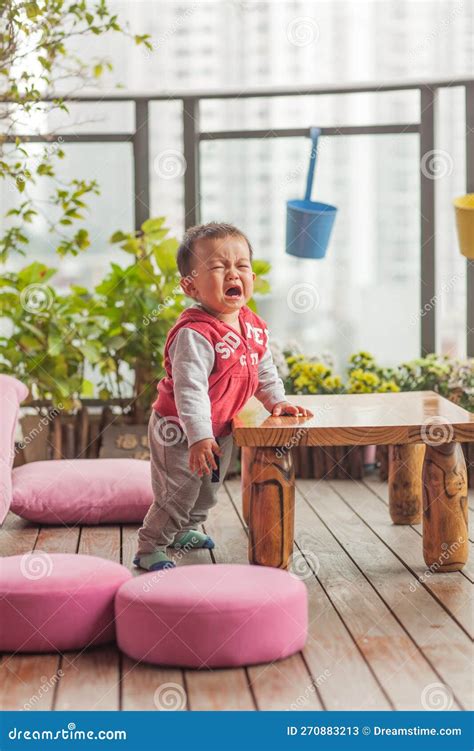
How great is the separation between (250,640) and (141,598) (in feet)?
0.87

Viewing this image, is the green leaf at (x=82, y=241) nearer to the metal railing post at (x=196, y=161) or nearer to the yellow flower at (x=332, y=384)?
the metal railing post at (x=196, y=161)

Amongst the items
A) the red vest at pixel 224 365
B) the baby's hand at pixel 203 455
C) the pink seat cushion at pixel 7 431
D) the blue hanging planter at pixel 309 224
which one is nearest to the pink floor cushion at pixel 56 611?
the baby's hand at pixel 203 455

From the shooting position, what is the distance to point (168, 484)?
3.23m

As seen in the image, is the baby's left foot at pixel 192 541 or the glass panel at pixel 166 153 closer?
the baby's left foot at pixel 192 541

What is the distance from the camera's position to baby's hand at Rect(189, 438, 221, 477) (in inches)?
118

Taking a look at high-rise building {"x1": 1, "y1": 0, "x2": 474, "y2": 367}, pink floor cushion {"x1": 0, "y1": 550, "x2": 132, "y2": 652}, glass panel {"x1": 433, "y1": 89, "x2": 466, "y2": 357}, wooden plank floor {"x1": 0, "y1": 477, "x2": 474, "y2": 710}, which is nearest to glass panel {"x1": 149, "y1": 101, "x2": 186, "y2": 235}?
high-rise building {"x1": 1, "y1": 0, "x2": 474, "y2": 367}

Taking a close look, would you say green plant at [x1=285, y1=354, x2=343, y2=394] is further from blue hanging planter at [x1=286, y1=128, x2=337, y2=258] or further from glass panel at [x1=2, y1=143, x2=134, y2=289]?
glass panel at [x1=2, y1=143, x2=134, y2=289]

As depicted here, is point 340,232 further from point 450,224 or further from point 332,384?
point 332,384

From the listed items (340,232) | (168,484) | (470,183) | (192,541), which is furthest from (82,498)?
(470,183)

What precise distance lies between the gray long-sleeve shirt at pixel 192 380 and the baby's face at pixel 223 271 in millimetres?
127

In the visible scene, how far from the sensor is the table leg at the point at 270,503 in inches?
120

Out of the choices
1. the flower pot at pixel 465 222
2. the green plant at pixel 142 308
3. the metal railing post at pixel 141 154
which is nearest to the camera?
the flower pot at pixel 465 222

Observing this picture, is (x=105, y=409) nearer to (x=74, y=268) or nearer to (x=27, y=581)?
(x=74, y=268)
